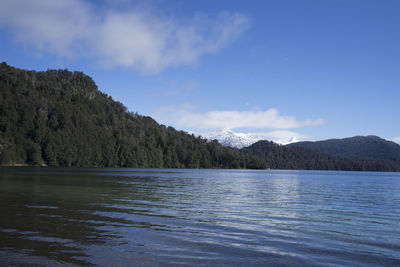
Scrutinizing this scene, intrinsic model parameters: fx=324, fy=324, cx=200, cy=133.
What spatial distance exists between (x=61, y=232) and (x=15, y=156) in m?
191

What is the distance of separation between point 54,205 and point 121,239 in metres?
13.1

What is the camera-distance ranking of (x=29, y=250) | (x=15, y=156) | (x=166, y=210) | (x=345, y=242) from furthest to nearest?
1. (x=15, y=156)
2. (x=166, y=210)
3. (x=345, y=242)
4. (x=29, y=250)

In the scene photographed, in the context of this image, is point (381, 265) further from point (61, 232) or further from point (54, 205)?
point (54, 205)

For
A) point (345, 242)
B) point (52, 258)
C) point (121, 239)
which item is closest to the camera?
point (52, 258)

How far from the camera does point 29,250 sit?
12.5 metres

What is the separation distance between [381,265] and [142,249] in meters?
9.32

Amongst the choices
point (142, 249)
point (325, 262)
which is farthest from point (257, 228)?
point (142, 249)

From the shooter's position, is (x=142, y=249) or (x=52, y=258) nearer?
(x=52, y=258)

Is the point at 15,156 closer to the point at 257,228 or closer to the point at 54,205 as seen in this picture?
the point at 54,205

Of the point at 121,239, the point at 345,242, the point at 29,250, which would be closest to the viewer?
the point at 29,250

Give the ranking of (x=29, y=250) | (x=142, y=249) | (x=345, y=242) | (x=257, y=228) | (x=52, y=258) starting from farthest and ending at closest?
(x=257, y=228)
(x=345, y=242)
(x=142, y=249)
(x=29, y=250)
(x=52, y=258)

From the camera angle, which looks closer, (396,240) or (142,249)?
(142,249)

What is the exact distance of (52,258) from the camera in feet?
38.3

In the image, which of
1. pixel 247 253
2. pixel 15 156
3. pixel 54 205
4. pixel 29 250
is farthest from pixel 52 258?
pixel 15 156
